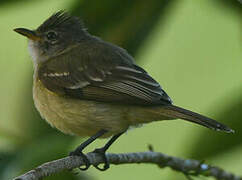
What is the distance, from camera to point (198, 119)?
3.77 m

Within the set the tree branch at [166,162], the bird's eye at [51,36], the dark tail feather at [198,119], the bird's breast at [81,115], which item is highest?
the bird's eye at [51,36]

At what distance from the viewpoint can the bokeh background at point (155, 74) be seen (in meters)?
4.30

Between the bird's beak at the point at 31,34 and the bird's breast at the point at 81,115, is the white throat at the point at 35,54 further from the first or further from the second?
the bird's breast at the point at 81,115

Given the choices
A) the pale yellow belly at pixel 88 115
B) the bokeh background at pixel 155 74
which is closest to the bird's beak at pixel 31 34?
the bokeh background at pixel 155 74

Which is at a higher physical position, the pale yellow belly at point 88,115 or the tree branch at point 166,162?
the pale yellow belly at point 88,115

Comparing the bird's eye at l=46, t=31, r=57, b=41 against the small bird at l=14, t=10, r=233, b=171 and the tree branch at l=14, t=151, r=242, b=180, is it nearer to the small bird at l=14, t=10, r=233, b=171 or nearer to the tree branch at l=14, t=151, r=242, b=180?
the small bird at l=14, t=10, r=233, b=171

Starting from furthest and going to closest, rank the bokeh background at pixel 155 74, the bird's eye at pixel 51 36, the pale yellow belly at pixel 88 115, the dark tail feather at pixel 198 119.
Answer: the bird's eye at pixel 51 36 → the bokeh background at pixel 155 74 → the pale yellow belly at pixel 88 115 → the dark tail feather at pixel 198 119

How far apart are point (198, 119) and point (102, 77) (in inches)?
39.7

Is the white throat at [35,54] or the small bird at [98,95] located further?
the white throat at [35,54]

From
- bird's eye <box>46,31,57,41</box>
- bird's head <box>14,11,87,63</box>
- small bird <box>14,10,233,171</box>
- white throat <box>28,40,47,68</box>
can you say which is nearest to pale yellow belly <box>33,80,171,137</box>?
small bird <box>14,10,233,171</box>

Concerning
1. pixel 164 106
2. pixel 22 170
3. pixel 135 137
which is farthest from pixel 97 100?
pixel 135 137

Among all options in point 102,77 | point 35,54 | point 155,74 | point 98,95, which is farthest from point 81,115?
point 155,74

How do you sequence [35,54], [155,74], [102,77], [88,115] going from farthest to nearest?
[155,74] → [35,54] → [102,77] → [88,115]

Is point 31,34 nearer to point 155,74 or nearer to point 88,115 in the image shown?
point 88,115
